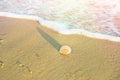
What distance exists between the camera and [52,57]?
3984 millimetres

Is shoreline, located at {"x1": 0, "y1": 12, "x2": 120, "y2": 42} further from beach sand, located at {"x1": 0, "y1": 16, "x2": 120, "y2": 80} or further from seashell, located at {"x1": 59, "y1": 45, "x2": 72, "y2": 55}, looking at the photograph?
seashell, located at {"x1": 59, "y1": 45, "x2": 72, "y2": 55}

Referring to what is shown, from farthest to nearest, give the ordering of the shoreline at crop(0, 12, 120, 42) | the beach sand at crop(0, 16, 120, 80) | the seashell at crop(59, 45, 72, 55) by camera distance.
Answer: the shoreline at crop(0, 12, 120, 42) < the seashell at crop(59, 45, 72, 55) < the beach sand at crop(0, 16, 120, 80)

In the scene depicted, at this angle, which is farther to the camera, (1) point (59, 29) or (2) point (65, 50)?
(1) point (59, 29)

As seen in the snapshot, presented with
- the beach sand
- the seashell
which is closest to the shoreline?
the beach sand

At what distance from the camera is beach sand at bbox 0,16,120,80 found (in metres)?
3.52

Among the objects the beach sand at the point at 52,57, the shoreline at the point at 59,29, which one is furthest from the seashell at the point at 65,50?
the shoreline at the point at 59,29

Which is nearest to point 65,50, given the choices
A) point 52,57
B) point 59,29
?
point 52,57

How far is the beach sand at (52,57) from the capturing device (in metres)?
3.52

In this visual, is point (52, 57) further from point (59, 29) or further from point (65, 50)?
point (59, 29)

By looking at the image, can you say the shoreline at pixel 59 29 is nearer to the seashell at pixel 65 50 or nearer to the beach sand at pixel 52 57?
the beach sand at pixel 52 57

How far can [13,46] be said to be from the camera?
14.1 feet

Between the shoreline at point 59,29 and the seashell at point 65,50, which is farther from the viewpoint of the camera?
the shoreline at point 59,29

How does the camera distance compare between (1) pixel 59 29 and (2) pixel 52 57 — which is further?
(1) pixel 59 29

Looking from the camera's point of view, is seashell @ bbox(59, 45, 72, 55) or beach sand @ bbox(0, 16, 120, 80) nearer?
beach sand @ bbox(0, 16, 120, 80)
